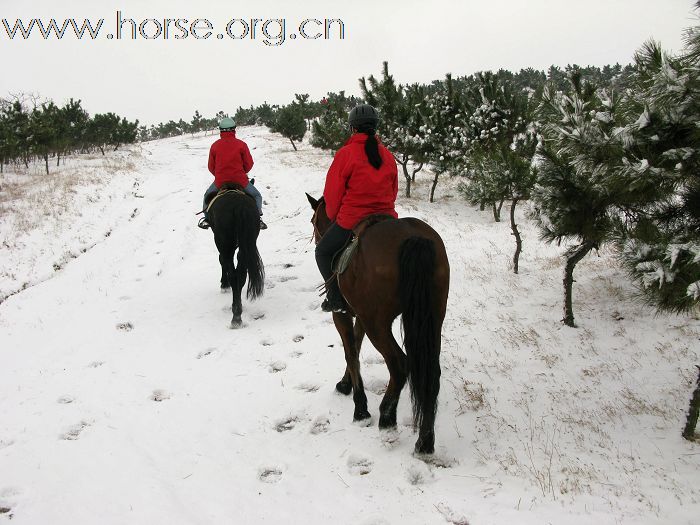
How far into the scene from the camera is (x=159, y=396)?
486 centimetres

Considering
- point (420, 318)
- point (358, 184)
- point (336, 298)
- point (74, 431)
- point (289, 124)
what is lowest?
Answer: point (74, 431)

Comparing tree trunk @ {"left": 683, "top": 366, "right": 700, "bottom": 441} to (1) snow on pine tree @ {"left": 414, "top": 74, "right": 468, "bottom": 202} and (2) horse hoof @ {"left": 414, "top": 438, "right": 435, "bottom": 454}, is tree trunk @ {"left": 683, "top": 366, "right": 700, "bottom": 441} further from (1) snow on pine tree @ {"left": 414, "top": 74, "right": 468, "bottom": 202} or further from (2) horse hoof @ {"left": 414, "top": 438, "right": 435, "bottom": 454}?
(1) snow on pine tree @ {"left": 414, "top": 74, "right": 468, "bottom": 202}

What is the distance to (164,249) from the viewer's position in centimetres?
1080

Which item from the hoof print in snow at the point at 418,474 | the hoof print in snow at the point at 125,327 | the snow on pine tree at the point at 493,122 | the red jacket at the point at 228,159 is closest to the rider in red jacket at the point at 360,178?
the hoof print in snow at the point at 418,474

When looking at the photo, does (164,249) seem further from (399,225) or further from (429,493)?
(429,493)

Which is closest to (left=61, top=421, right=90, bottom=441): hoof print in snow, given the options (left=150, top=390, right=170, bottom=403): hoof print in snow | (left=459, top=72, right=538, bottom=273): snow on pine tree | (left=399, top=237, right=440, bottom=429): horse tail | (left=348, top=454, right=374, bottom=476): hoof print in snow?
(left=150, top=390, right=170, bottom=403): hoof print in snow

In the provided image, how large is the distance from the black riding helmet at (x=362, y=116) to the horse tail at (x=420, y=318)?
4.31ft

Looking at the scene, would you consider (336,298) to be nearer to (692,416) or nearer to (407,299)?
(407,299)

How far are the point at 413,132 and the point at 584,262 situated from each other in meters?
9.36

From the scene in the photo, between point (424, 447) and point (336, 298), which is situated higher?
point (336, 298)

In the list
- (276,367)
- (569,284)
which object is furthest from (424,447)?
(569,284)

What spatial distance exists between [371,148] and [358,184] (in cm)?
35

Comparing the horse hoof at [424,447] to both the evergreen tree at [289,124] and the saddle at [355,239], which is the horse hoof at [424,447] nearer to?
the saddle at [355,239]

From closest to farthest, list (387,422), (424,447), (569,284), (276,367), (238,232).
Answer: (424,447)
(387,422)
(276,367)
(569,284)
(238,232)
